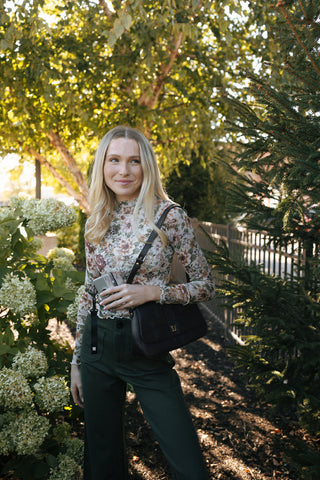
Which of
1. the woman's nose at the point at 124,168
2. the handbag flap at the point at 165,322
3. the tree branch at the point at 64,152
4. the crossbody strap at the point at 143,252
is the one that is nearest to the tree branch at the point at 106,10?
the tree branch at the point at 64,152

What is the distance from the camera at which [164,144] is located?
905cm

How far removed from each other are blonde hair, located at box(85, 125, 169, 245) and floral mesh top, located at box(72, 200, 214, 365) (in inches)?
1.8

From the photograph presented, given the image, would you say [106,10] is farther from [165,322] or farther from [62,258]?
[165,322]

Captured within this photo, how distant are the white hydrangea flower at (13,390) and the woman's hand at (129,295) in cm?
72

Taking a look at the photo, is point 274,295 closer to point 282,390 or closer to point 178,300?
point 282,390

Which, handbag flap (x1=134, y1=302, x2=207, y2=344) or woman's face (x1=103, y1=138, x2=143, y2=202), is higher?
woman's face (x1=103, y1=138, x2=143, y2=202)

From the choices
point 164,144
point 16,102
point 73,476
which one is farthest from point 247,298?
point 164,144

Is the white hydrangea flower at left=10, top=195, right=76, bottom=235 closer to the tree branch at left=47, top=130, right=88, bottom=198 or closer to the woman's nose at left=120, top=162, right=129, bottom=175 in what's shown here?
the woman's nose at left=120, top=162, right=129, bottom=175

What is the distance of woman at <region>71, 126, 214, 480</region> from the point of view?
1.80 m

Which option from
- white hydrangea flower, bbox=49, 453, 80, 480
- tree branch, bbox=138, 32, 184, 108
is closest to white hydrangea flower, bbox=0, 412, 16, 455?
white hydrangea flower, bbox=49, 453, 80, 480

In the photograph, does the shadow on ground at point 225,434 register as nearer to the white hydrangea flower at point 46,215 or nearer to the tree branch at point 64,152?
the white hydrangea flower at point 46,215

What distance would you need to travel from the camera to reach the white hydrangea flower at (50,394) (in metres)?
2.24

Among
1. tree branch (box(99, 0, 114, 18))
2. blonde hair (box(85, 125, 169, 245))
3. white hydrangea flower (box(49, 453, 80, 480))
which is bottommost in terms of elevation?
white hydrangea flower (box(49, 453, 80, 480))

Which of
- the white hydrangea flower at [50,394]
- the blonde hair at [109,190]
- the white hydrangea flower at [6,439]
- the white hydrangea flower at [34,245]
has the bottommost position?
the white hydrangea flower at [6,439]
